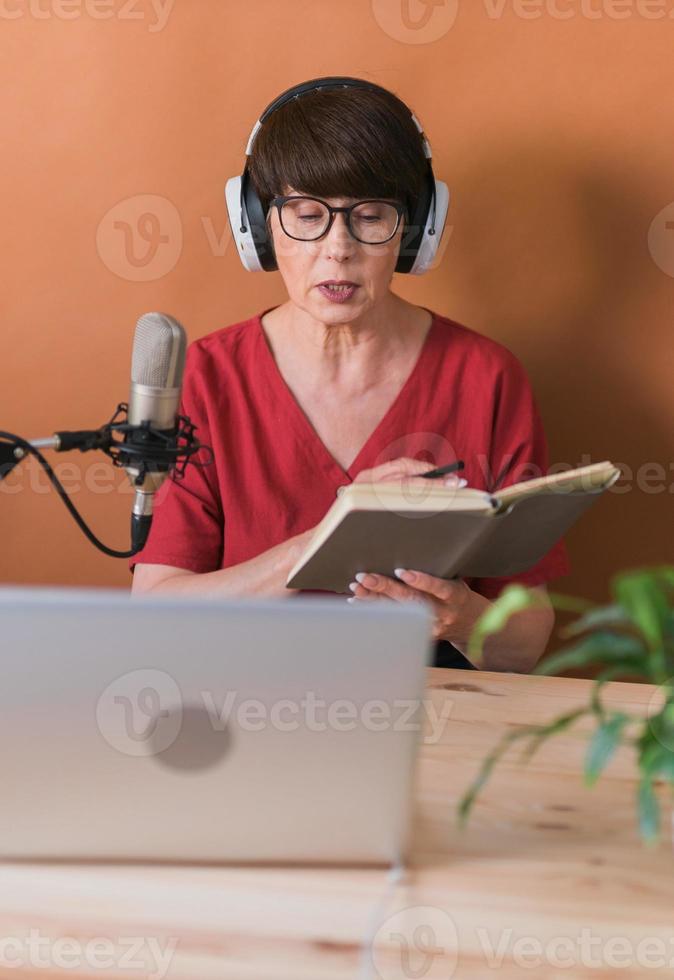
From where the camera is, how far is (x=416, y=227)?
1724 millimetres

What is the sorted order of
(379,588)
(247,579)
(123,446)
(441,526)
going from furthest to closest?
(247,579), (379,588), (441,526), (123,446)

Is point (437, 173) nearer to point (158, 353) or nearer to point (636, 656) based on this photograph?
point (158, 353)

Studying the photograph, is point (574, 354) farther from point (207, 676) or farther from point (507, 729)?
point (207, 676)

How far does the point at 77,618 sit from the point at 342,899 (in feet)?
1.03

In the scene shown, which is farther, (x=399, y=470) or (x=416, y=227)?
(x=416, y=227)

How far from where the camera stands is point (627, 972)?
826 mm

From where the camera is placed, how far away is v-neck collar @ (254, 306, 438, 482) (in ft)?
5.88

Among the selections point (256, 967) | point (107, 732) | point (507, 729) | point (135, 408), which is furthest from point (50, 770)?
point (507, 729)

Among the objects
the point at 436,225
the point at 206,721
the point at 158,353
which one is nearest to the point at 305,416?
the point at 436,225
